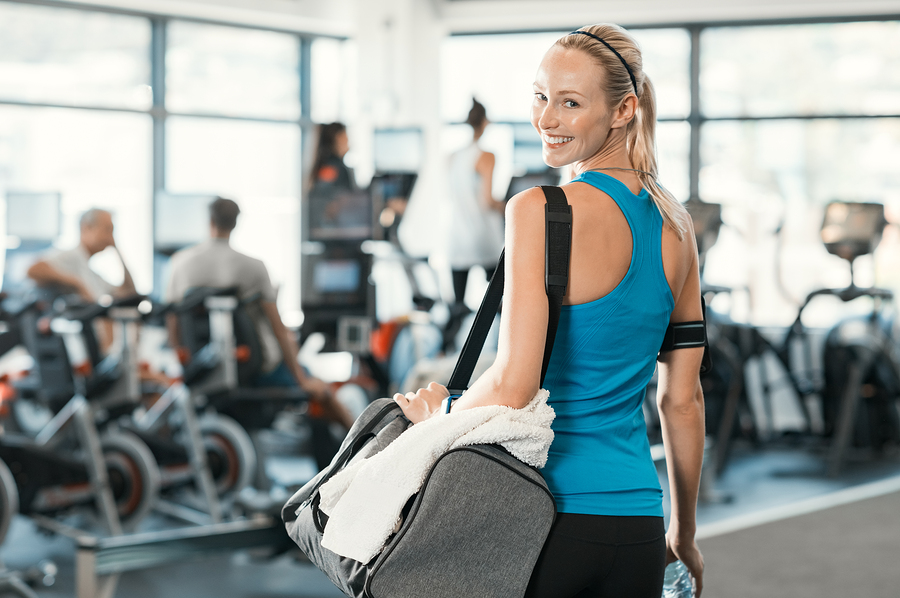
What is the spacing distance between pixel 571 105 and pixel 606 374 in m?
0.31

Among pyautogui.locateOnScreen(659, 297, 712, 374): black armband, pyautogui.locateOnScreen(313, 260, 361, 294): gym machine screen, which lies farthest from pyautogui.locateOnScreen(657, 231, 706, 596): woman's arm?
pyautogui.locateOnScreen(313, 260, 361, 294): gym machine screen

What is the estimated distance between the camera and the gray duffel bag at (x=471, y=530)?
0.90 metres

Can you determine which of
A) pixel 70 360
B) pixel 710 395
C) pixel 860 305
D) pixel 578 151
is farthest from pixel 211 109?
pixel 578 151

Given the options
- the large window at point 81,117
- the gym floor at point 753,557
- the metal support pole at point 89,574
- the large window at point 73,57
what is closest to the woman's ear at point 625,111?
the metal support pole at point 89,574

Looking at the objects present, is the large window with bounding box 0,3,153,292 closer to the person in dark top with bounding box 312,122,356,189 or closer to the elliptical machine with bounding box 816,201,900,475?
the person in dark top with bounding box 312,122,356,189

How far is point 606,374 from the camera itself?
1.01 meters

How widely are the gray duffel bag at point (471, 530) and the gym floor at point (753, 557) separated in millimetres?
2301

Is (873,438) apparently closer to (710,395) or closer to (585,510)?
(710,395)

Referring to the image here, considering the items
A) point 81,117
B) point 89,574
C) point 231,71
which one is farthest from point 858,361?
point 81,117

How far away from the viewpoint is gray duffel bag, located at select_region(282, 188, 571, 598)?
0.90 m

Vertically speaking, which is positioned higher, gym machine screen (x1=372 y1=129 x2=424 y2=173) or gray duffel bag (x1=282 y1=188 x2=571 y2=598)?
gym machine screen (x1=372 y1=129 x2=424 y2=173)

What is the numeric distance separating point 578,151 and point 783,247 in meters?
6.21

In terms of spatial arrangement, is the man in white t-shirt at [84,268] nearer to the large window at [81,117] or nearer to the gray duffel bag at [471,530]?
the large window at [81,117]

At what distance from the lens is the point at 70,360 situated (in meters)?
3.88
